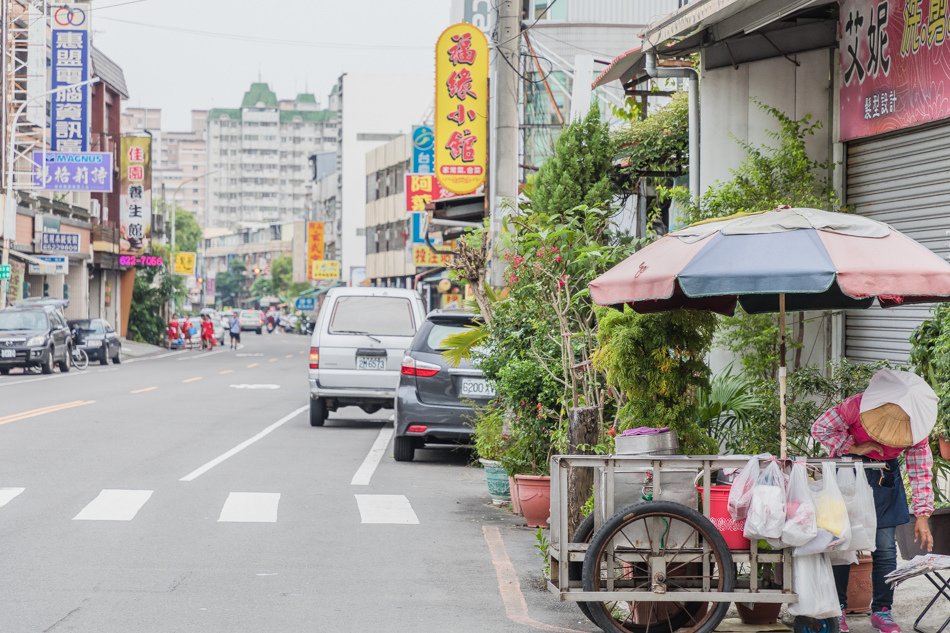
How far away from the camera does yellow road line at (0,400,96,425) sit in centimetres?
2002

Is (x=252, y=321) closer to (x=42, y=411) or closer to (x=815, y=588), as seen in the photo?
(x=42, y=411)

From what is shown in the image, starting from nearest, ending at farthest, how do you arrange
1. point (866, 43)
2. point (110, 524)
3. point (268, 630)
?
point (268, 630) < point (110, 524) < point (866, 43)

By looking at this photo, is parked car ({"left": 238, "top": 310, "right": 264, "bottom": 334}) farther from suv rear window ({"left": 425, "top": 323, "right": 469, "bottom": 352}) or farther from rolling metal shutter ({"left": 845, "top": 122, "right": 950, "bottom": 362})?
rolling metal shutter ({"left": 845, "top": 122, "right": 950, "bottom": 362})

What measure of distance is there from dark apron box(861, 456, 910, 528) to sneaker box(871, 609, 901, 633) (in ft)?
1.58

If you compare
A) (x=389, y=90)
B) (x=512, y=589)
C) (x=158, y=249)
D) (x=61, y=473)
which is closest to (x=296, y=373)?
(x=61, y=473)

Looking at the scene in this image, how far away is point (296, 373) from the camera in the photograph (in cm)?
3812

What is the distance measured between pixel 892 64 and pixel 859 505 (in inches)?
207

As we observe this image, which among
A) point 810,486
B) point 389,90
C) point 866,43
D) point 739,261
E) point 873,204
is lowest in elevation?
point 810,486

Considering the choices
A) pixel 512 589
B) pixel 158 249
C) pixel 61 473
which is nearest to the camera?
pixel 512 589

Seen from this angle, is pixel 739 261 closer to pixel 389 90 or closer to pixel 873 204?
pixel 873 204

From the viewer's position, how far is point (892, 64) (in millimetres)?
10766

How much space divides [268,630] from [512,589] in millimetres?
1947

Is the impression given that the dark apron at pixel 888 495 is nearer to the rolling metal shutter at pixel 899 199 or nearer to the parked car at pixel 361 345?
the rolling metal shutter at pixel 899 199

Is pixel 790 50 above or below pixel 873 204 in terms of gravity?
above
